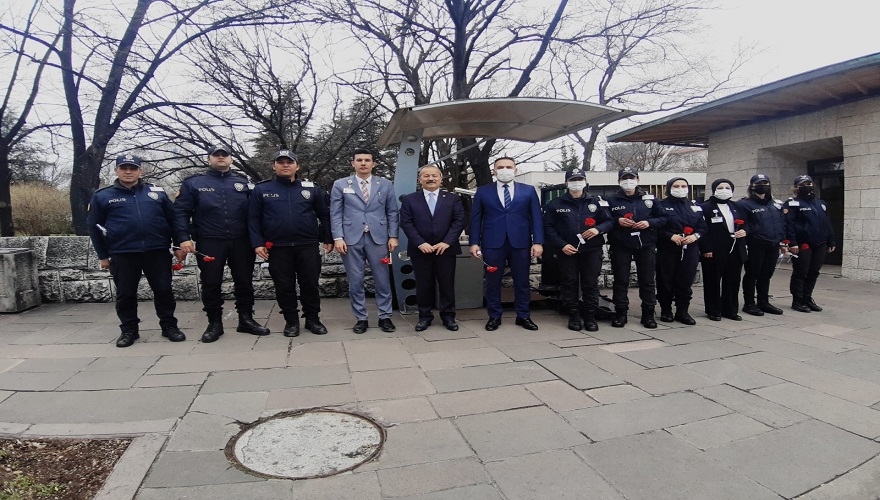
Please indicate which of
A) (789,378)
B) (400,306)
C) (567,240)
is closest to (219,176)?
(400,306)

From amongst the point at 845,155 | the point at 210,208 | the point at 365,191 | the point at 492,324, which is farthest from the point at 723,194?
the point at 210,208

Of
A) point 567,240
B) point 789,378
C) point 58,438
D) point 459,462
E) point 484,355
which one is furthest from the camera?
point 567,240

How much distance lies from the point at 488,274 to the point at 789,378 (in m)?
2.82

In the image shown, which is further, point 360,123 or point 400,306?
point 360,123

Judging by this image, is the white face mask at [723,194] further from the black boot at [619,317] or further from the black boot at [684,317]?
the black boot at [619,317]

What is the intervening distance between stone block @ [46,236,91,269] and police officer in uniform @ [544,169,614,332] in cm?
605

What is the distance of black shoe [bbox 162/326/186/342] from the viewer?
4848 millimetres

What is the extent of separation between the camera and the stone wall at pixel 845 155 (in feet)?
27.1

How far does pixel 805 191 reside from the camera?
6277 millimetres

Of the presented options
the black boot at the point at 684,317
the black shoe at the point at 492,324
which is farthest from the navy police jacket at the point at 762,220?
the black shoe at the point at 492,324

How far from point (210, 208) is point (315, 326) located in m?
1.58

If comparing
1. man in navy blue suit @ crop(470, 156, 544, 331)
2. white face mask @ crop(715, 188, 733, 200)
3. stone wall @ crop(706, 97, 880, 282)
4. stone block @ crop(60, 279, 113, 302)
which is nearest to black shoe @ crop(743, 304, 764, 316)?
white face mask @ crop(715, 188, 733, 200)

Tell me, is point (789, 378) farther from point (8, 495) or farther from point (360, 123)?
point (360, 123)

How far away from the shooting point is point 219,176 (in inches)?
195
